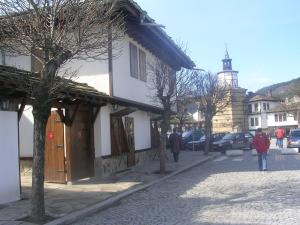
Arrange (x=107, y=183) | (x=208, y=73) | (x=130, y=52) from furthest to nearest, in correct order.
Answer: (x=208, y=73) < (x=130, y=52) < (x=107, y=183)

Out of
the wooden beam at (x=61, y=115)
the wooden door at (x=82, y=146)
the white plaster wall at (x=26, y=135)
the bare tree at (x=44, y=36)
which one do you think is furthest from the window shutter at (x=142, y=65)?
the bare tree at (x=44, y=36)

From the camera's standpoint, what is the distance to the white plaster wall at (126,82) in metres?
20.3

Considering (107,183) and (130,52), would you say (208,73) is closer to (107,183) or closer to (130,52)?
(130,52)

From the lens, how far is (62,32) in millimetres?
10797

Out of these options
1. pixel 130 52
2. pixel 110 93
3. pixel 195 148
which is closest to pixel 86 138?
pixel 110 93

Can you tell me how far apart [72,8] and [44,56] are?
119cm

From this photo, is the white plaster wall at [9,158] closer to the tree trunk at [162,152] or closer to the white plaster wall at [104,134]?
the white plaster wall at [104,134]

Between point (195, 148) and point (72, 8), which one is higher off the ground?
point (72, 8)

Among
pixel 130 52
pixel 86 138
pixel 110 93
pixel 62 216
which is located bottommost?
pixel 62 216

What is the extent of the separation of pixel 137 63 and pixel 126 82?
2347 millimetres

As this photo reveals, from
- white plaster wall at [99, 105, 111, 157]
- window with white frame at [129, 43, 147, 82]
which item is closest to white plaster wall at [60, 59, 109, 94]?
white plaster wall at [99, 105, 111, 157]

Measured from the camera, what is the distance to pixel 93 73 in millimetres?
19609

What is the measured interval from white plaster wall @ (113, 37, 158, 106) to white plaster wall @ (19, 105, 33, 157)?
3.42 metres

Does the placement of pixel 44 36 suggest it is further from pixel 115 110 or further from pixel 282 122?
pixel 282 122
